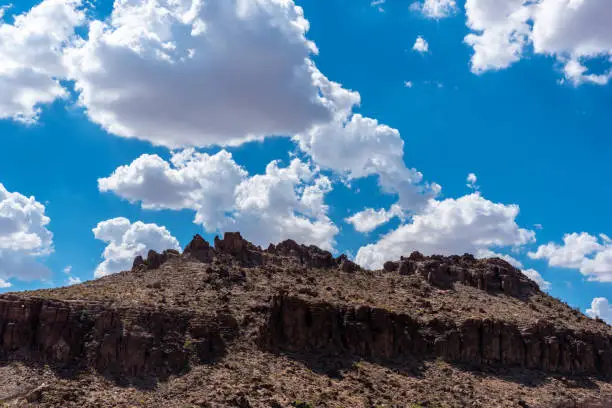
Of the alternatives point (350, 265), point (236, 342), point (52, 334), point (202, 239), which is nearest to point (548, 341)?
point (350, 265)

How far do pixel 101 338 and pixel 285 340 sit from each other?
19257 millimetres

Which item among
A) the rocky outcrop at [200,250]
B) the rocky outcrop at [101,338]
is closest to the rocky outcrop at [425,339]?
the rocky outcrop at [101,338]

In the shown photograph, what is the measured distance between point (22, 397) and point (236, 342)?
21.1 meters

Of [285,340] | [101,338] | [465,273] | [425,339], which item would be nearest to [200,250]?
[285,340]

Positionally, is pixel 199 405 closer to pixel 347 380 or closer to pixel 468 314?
pixel 347 380

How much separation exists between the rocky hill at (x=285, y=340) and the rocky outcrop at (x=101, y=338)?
0.13 metres

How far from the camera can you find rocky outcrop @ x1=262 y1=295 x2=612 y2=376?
6756 cm

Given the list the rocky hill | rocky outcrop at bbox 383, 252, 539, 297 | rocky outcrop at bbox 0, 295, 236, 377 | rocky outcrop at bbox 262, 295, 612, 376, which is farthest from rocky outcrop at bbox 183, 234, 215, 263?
rocky outcrop at bbox 383, 252, 539, 297

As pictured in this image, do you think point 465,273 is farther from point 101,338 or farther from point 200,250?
point 101,338

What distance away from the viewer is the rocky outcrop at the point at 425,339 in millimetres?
67562

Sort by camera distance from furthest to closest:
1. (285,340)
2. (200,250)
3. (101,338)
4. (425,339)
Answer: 1. (200,250)
2. (425,339)
3. (285,340)
4. (101,338)

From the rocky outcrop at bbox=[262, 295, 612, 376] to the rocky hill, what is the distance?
0.16m

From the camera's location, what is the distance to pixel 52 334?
185 ft

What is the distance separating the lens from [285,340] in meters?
65.9
